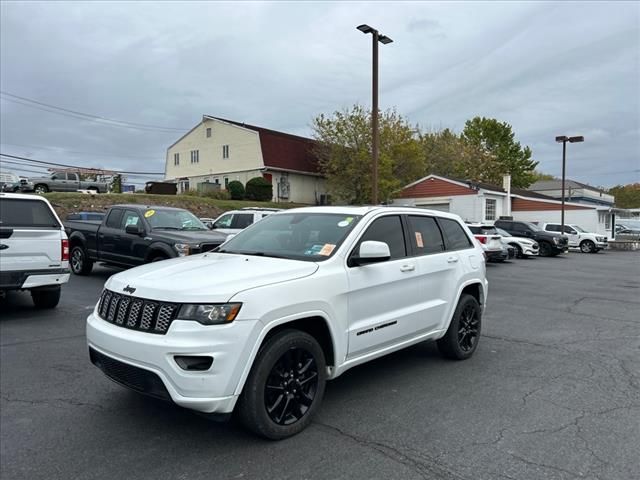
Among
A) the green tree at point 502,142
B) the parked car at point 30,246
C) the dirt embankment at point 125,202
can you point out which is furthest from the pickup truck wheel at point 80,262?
the green tree at point 502,142

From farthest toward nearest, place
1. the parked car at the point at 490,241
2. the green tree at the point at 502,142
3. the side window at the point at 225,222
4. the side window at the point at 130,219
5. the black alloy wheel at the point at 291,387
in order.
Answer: the green tree at the point at 502,142 → the parked car at the point at 490,241 → the side window at the point at 225,222 → the side window at the point at 130,219 → the black alloy wheel at the point at 291,387

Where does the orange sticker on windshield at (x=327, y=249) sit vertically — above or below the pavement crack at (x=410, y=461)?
above

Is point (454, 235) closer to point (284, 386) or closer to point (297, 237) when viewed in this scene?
point (297, 237)

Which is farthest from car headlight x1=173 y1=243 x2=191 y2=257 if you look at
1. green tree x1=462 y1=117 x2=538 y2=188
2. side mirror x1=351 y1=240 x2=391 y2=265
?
green tree x1=462 y1=117 x2=538 y2=188

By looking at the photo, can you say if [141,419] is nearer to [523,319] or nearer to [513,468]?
[513,468]

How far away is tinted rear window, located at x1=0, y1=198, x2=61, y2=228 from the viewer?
23.9 feet

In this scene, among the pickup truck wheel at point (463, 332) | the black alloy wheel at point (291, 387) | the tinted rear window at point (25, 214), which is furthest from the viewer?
the tinted rear window at point (25, 214)

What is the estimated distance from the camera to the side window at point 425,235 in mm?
4965

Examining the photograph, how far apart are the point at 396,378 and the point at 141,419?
2.40 m

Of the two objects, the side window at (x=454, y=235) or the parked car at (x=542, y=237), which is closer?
the side window at (x=454, y=235)

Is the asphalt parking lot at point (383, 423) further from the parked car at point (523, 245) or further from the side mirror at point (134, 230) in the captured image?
the parked car at point (523, 245)

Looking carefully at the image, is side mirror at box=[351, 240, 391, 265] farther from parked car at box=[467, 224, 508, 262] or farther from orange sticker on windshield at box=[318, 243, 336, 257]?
parked car at box=[467, 224, 508, 262]

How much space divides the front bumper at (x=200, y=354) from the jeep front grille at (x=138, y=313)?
0.07 m

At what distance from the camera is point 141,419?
152 inches
